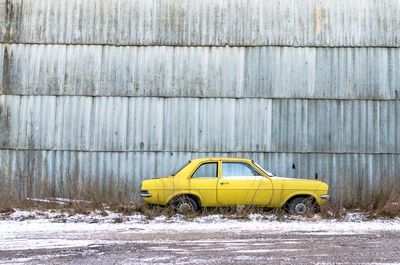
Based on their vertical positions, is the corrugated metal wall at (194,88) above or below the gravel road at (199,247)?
above

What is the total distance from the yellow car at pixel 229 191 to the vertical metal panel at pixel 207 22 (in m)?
4.91

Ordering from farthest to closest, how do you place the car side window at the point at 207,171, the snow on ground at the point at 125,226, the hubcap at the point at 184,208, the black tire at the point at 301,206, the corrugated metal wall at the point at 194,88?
the corrugated metal wall at the point at 194,88
the car side window at the point at 207,171
the black tire at the point at 301,206
the hubcap at the point at 184,208
the snow on ground at the point at 125,226

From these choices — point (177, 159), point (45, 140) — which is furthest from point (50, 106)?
point (177, 159)

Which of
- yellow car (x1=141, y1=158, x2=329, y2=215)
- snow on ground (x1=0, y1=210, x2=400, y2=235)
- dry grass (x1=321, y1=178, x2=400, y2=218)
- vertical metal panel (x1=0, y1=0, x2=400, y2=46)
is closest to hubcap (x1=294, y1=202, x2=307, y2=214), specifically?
yellow car (x1=141, y1=158, x2=329, y2=215)

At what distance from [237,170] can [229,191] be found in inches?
21.7

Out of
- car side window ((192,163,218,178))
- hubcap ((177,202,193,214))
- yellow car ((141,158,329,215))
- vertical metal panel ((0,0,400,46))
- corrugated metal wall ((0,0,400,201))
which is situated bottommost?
hubcap ((177,202,193,214))

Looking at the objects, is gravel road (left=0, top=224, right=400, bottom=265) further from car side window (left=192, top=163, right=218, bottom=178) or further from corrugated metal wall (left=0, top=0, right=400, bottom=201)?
corrugated metal wall (left=0, top=0, right=400, bottom=201)

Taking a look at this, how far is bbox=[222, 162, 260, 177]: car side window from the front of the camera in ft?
37.3

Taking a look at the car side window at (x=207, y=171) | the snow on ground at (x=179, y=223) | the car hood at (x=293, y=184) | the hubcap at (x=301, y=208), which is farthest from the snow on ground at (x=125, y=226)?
the car side window at (x=207, y=171)

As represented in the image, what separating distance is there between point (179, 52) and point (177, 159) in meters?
3.22

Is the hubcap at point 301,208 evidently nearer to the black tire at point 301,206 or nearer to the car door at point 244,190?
the black tire at point 301,206

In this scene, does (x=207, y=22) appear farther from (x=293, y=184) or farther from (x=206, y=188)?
(x=293, y=184)

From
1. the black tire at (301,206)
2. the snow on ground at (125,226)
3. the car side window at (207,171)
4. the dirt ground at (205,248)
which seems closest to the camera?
the dirt ground at (205,248)

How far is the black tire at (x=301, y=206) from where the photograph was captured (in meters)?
11.2
